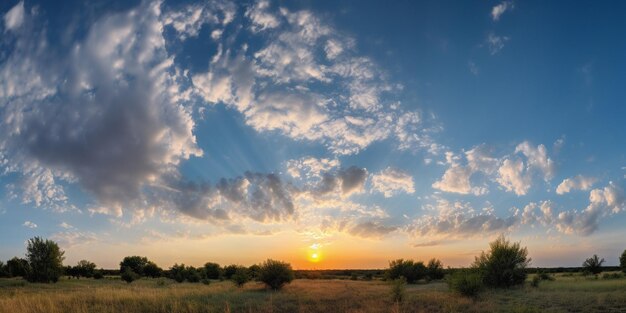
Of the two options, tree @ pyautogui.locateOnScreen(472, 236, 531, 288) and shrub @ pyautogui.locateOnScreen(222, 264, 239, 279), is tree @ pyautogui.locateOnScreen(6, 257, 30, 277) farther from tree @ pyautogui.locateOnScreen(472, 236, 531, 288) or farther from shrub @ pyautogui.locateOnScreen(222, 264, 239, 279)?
tree @ pyautogui.locateOnScreen(472, 236, 531, 288)

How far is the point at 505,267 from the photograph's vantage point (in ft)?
105

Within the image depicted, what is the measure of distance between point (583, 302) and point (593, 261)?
159ft

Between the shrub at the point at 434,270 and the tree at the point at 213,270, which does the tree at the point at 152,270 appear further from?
the shrub at the point at 434,270

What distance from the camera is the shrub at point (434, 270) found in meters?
53.5

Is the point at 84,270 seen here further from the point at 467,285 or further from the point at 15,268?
the point at 467,285

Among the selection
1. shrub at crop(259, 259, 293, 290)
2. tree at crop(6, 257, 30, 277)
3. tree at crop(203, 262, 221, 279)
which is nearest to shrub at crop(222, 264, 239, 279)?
tree at crop(203, 262, 221, 279)

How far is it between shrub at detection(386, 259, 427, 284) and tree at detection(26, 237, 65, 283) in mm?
39408

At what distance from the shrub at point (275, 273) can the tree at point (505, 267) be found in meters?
15.9

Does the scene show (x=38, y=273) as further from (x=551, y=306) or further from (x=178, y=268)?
(x=551, y=306)

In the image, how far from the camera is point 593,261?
56781 mm

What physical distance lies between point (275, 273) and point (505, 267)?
18.9 metres

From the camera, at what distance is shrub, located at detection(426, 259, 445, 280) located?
53531mm

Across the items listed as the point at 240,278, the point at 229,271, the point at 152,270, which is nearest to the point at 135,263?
the point at 152,270

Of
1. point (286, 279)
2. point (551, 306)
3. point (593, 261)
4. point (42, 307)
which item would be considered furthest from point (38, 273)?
point (593, 261)
